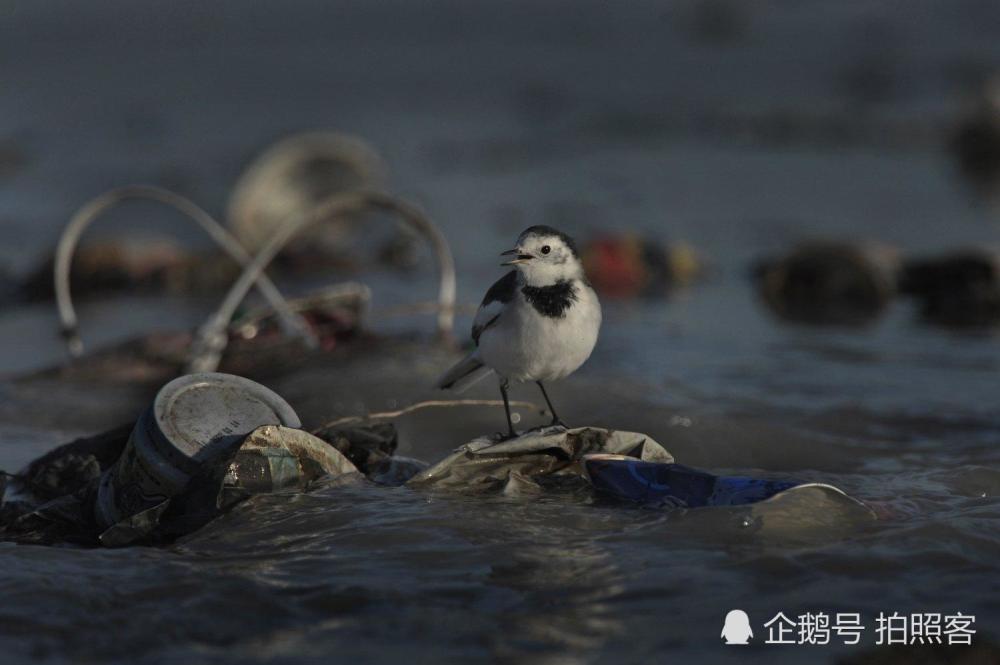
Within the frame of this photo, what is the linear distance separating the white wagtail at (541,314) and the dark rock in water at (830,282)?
6.08 meters

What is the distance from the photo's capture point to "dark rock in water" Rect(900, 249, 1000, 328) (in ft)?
35.4

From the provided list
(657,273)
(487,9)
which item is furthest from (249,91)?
(657,273)

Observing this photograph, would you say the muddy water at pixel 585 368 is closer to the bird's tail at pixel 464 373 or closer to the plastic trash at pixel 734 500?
the plastic trash at pixel 734 500

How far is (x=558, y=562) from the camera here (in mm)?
4617

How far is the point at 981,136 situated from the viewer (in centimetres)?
1952

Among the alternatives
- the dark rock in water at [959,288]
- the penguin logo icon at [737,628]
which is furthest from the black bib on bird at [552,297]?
the dark rock in water at [959,288]

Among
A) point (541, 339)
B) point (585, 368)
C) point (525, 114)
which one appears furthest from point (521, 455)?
point (525, 114)

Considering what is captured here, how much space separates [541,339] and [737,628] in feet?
4.67

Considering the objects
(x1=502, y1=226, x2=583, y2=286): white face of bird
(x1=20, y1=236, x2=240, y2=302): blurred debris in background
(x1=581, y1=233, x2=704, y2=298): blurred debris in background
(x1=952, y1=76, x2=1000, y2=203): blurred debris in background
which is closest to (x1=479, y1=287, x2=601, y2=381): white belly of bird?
(x1=502, y1=226, x2=583, y2=286): white face of bird

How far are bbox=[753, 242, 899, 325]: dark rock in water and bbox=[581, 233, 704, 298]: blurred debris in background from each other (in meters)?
0.81

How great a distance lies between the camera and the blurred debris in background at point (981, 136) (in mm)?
18734

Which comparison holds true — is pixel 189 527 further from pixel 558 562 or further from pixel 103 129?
pixel 103 129

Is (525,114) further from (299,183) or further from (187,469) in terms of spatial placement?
(187,469)

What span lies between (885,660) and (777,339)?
6315mm
